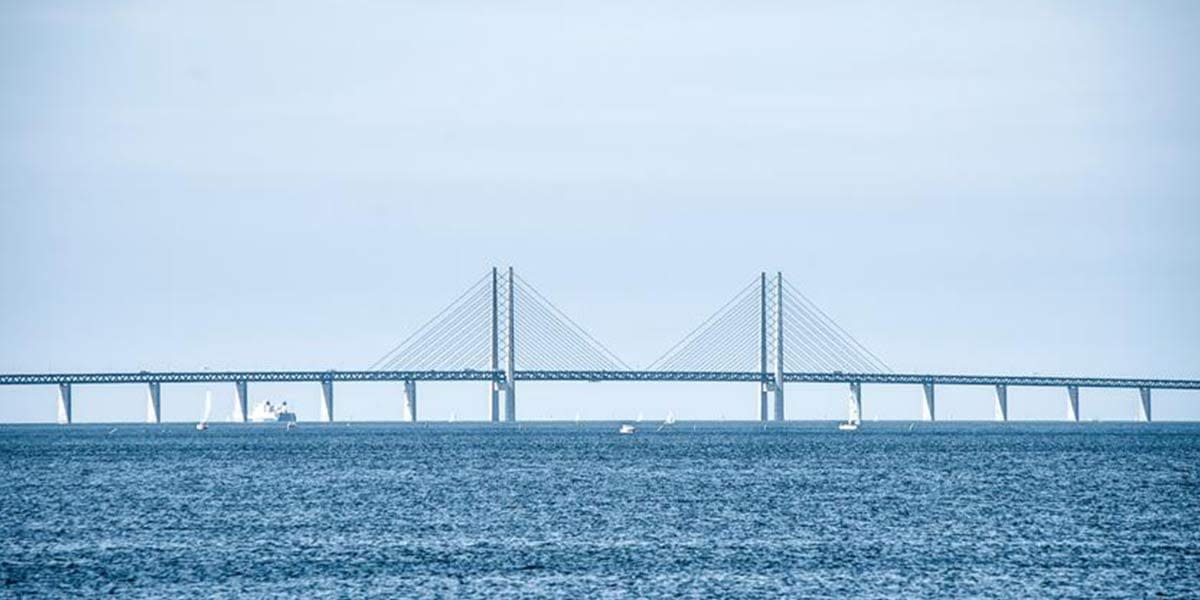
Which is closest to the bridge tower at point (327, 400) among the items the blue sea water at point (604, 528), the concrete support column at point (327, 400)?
the concrete support column at point (327, 400)

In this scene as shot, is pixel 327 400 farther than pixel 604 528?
Yes

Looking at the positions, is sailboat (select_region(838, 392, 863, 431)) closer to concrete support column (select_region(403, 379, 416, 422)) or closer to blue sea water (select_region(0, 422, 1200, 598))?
concrete support column (select_region(403, 379, 416, 422))

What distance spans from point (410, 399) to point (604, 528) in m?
130

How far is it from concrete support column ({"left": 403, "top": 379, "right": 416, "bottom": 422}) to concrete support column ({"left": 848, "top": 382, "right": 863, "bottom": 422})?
35779 mm

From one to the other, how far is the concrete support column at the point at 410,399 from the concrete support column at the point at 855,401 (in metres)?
35.8

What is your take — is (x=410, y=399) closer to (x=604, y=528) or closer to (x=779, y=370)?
(x=779, y=370)

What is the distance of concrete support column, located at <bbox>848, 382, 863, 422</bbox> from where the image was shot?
193087 millimetres

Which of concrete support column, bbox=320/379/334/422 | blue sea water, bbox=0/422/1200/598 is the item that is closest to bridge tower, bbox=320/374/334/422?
concrete support column, bbox=320/379/334/422

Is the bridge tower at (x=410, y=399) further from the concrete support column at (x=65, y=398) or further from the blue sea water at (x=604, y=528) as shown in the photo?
the blue sea water at (x=604, y=528)

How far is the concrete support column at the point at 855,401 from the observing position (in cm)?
19309

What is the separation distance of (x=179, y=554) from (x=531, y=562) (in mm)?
8107

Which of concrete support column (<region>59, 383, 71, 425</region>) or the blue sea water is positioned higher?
concrete support column (<region>59, 383, 71, 425</region>)

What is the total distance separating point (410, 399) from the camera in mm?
188500

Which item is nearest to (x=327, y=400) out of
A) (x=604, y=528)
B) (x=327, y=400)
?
(x=327, y=400)
